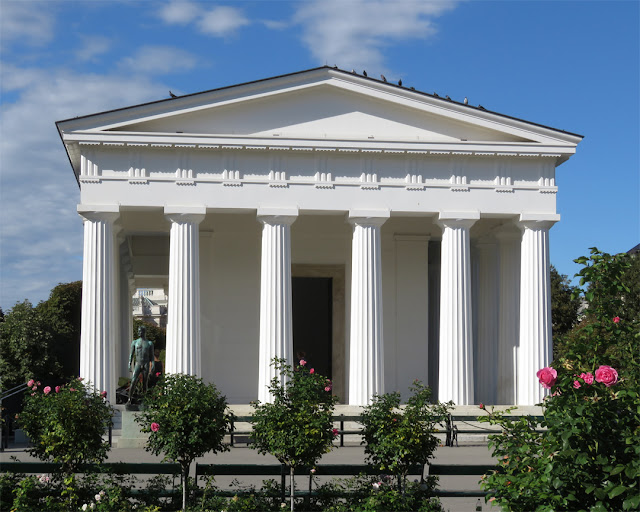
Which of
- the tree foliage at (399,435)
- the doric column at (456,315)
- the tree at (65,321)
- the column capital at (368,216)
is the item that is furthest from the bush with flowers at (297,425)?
the tree at (65,321)

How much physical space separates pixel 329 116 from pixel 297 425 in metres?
19.4

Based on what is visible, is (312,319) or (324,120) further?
(312,319)

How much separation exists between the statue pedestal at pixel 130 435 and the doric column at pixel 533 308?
14.6 metres

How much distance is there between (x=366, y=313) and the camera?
3130cm

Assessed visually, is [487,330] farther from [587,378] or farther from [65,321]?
[65,321]

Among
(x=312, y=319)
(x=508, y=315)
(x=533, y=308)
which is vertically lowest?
(x=312, y=319)

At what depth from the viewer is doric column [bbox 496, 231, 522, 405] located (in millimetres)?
34344

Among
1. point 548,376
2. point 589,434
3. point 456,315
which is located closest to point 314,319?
point 456,315

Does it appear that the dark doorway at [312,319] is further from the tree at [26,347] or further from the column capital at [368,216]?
the tree at [26,347]

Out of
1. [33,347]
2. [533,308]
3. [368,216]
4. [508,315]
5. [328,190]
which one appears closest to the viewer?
[368,216]

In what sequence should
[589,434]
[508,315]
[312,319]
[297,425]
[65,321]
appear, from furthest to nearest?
[65,321]
[312,319]
[508,315]
[297,425]
[589,434]

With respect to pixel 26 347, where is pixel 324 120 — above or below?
above

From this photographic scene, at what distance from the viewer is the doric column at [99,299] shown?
2975 cm

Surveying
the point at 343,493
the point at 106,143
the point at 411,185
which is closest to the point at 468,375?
the point at 411,185
